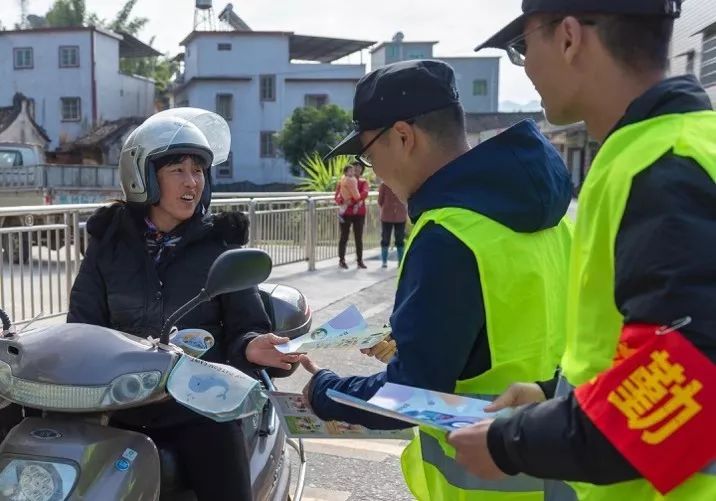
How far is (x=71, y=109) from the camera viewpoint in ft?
148

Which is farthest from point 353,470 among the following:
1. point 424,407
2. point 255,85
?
point 255,85

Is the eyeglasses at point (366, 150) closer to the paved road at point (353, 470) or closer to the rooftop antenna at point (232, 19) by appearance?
the paved road at point (353, 470)

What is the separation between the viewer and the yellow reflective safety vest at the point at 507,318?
5.63 feet

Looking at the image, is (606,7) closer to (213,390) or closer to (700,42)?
(213,390)

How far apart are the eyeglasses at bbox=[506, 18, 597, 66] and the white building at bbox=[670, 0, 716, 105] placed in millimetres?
15427

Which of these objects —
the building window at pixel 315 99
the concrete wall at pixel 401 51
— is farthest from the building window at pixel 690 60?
the concrete wall at pixel 401 51

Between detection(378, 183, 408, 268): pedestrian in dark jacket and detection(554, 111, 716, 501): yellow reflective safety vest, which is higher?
detection(554, 111, 716, 501): yellow reflective safety vest

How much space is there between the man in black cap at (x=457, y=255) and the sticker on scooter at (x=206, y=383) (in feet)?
0.70

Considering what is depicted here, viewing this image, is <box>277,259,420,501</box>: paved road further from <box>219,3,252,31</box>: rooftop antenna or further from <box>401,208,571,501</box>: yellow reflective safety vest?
<box>219,3,252,31</box>: rooftop antenna

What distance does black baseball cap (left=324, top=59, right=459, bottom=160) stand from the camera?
1.86 m

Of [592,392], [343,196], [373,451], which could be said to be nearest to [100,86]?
[343,196]

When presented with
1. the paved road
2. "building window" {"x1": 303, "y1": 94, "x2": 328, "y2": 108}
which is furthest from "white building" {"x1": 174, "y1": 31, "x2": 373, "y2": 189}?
the paved road

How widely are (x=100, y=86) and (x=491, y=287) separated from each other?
46792 millimetres

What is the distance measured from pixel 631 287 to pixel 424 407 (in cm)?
48
